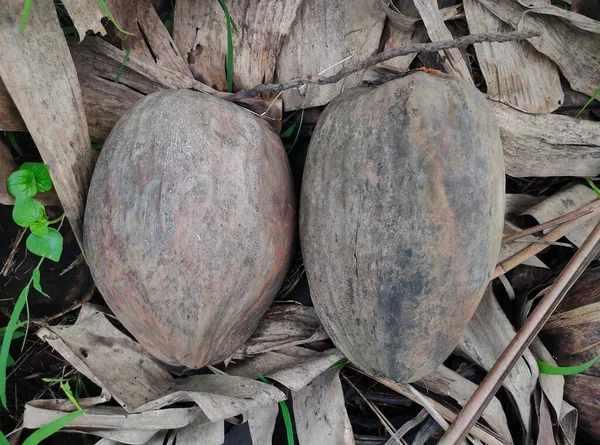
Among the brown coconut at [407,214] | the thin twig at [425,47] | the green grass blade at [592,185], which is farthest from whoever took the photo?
the green grass blade at [592,185]

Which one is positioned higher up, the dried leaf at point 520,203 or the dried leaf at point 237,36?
the dried leaf at point 237,36

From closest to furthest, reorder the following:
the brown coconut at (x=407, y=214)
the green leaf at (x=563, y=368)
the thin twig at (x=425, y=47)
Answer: the brown coconut at (x=407, y=214), the thin twig at (x=425, y=47), the green leaf at (x=563, y=368)

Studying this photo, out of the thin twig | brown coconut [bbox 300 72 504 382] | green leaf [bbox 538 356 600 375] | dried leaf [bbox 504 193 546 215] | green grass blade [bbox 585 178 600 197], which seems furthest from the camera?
dried leaf [bbox 504 193 546 215]

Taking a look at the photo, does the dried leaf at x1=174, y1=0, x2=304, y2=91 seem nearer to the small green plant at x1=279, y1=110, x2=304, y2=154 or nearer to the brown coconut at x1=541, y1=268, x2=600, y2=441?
the small green plant at x1=279, y1=110, x2=304, y2=154

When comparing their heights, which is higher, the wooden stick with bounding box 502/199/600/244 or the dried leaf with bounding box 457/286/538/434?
the wooden stick with bounding box 502/199/600/244

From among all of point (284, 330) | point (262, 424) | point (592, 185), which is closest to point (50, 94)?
point (284, 330)

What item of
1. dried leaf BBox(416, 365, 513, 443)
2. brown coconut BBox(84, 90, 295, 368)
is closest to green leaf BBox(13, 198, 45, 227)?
brown coconut BBox(84, 90, 295, 368)

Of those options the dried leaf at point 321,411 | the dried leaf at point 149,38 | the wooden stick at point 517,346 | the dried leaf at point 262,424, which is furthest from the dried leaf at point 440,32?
the dried leaf at point 262,424

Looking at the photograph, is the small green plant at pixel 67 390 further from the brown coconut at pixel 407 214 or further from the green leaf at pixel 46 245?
the brown coconut at pixel 407 214
